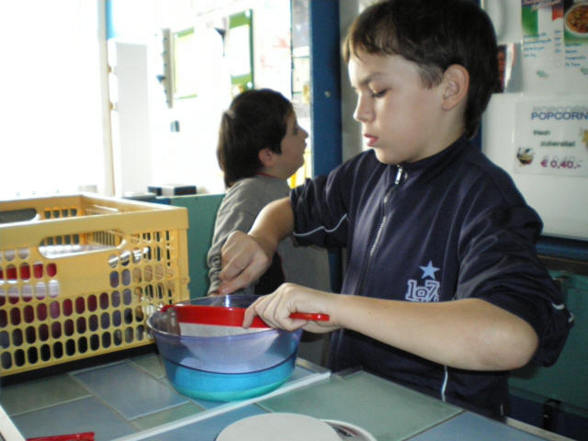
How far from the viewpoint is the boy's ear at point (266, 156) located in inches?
67.6

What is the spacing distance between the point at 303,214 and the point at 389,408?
1.84 feet

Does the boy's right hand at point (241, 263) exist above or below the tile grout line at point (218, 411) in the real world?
above

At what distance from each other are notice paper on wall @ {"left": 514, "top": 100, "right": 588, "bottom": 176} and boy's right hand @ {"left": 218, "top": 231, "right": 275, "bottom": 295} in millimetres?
782

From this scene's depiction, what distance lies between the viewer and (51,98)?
3.38 metres

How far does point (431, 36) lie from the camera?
0.83 metres

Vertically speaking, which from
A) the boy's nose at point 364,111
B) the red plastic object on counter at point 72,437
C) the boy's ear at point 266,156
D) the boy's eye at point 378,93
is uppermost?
the boy's eye at point 378,93

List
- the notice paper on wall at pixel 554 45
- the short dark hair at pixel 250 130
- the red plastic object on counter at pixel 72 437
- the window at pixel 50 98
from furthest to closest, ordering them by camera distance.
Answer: the window at pixel 50 98
the short dark hair at pixel 250 130
the notice paper on wall at pixel 554 45
the red plastic object on counter at pixel 72 437

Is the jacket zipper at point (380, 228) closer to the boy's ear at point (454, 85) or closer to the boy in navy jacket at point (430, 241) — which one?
the boy in navy jacket at point (430, 241)

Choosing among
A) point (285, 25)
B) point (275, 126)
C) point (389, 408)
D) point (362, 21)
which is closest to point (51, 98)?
point (285, 25)

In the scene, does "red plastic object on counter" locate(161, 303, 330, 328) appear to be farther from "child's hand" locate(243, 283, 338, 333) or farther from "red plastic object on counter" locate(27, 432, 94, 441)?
"red plastic object on counter" locate(27, 432, 94, 441)

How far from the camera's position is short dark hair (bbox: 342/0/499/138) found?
83cm

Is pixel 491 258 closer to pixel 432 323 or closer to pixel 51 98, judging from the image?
pixel 432 323

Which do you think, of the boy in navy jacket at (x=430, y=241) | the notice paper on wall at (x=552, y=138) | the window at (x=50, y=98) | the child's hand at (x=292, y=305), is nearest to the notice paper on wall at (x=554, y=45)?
the notice paper on wall at (x=552, y=138)

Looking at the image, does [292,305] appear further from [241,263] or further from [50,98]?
[50,98]
